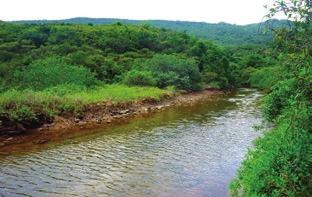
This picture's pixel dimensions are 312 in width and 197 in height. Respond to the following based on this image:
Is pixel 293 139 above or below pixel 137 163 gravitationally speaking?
above

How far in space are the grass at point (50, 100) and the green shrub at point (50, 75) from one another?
66.8 inches

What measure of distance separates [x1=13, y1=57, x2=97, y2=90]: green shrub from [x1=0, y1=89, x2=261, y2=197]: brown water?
12.4 meters

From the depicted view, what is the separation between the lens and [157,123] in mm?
37250

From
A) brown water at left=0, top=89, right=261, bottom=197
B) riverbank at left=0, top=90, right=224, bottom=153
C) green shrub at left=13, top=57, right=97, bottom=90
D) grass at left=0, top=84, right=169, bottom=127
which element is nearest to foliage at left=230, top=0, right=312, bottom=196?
brown water at left=0, top=89, right=261, bottom=197

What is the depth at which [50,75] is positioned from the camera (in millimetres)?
44594

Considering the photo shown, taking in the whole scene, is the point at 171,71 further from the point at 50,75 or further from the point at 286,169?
the point at 286,169

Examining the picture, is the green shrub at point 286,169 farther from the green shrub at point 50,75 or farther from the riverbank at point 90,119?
the green shrub at point 50,75

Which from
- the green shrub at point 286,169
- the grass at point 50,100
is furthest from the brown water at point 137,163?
the green shrub at point 286,169

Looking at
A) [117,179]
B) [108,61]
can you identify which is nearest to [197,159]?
[117,179]

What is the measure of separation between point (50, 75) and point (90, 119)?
938 cm

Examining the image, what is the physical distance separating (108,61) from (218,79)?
66.6 ft

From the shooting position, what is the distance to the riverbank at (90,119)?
29984 millimetres

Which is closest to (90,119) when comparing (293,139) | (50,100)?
(50,100)

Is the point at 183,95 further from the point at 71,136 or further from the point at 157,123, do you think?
the point at 71,136
